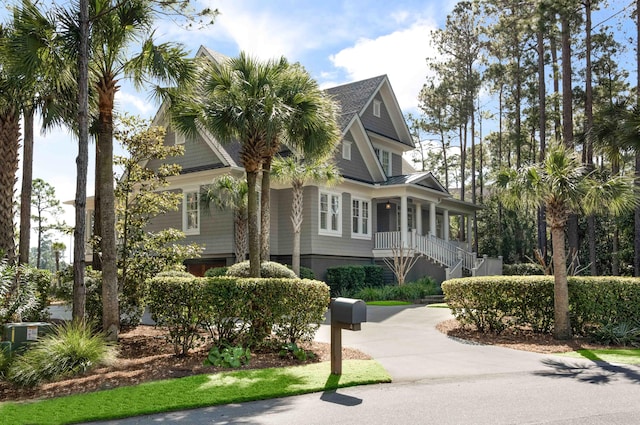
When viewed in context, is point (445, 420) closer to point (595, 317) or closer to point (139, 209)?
point (595, 317)

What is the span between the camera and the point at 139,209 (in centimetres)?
1291

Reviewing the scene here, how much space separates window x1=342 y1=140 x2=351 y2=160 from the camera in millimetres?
24625

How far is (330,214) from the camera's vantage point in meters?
23.1

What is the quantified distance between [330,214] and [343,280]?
288 cm

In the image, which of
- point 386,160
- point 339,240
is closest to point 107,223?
point 339,240

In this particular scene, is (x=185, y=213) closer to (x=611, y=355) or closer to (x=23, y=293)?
(x=23, y=293)

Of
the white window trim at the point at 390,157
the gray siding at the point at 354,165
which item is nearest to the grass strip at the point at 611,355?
the gray siding at the point at 354,165

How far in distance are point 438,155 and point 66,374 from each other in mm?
46452

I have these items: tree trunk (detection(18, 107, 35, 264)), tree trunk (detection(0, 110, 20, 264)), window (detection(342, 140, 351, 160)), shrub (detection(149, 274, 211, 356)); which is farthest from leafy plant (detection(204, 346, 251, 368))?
window (detection(342, 140, 351, 160))

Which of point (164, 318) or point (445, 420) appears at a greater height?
point (164, 318)

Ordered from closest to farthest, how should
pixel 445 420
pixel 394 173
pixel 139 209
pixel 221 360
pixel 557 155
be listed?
pixel 445 420 → pixel 221 360 → pixel 557 155 → pixel 139 209 → pixel 394 173

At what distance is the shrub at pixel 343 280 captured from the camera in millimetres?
22000

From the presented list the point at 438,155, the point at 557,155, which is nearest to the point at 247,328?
the point at 557,155

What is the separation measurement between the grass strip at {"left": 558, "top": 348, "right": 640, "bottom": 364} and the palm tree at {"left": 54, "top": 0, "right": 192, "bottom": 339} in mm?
8731
